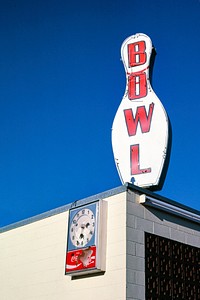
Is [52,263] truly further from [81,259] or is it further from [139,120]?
[139,120]

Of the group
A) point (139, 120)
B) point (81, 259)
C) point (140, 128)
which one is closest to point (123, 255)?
point (81, 259)

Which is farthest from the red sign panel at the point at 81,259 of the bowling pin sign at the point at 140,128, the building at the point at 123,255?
the bowling pin sign at the point at 140,128

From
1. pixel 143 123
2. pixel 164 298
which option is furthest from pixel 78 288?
pixel 143 123

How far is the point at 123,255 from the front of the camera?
10.1m

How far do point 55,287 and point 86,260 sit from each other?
4.52 ft

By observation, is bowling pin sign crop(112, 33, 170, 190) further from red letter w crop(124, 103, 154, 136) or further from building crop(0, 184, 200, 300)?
building crop(0, 184, 200, 300)

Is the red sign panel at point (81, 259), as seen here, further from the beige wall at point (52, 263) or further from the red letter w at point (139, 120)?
the red letter w at point (139, 120)

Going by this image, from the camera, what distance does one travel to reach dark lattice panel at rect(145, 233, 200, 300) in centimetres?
1052

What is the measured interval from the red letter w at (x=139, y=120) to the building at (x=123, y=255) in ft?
10.2

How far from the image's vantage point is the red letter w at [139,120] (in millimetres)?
14062

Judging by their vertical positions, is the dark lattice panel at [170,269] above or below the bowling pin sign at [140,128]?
below

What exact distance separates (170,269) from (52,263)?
2797mm

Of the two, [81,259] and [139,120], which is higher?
[139,120]

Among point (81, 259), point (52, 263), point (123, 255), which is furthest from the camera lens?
point (52, 263)
